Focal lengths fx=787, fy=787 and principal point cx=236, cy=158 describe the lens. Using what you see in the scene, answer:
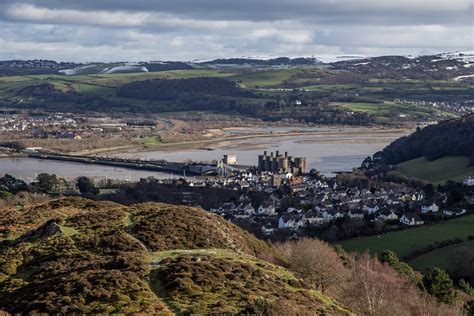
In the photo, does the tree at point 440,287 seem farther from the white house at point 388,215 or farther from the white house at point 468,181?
the white house at point 468,181

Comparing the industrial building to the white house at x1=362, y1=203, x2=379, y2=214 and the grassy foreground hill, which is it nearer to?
the white house at x1=362, y1=203, x2=379, y2=214

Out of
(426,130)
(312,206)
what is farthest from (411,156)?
(312,206)

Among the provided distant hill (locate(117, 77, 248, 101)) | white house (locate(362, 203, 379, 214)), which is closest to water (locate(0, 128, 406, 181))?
white house (locate(362, 203, 379, 214))

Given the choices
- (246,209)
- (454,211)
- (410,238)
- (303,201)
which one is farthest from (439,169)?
(410,238)

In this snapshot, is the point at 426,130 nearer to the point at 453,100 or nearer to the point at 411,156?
the point at 411,156

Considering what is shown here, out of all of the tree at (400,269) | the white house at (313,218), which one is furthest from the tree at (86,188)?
the tree at (400,269)

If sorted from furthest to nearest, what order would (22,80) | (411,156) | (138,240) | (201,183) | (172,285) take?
(22,80), (411,156), (201,183), (138,240), (172,285)

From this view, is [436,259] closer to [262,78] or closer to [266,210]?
[266,210]
